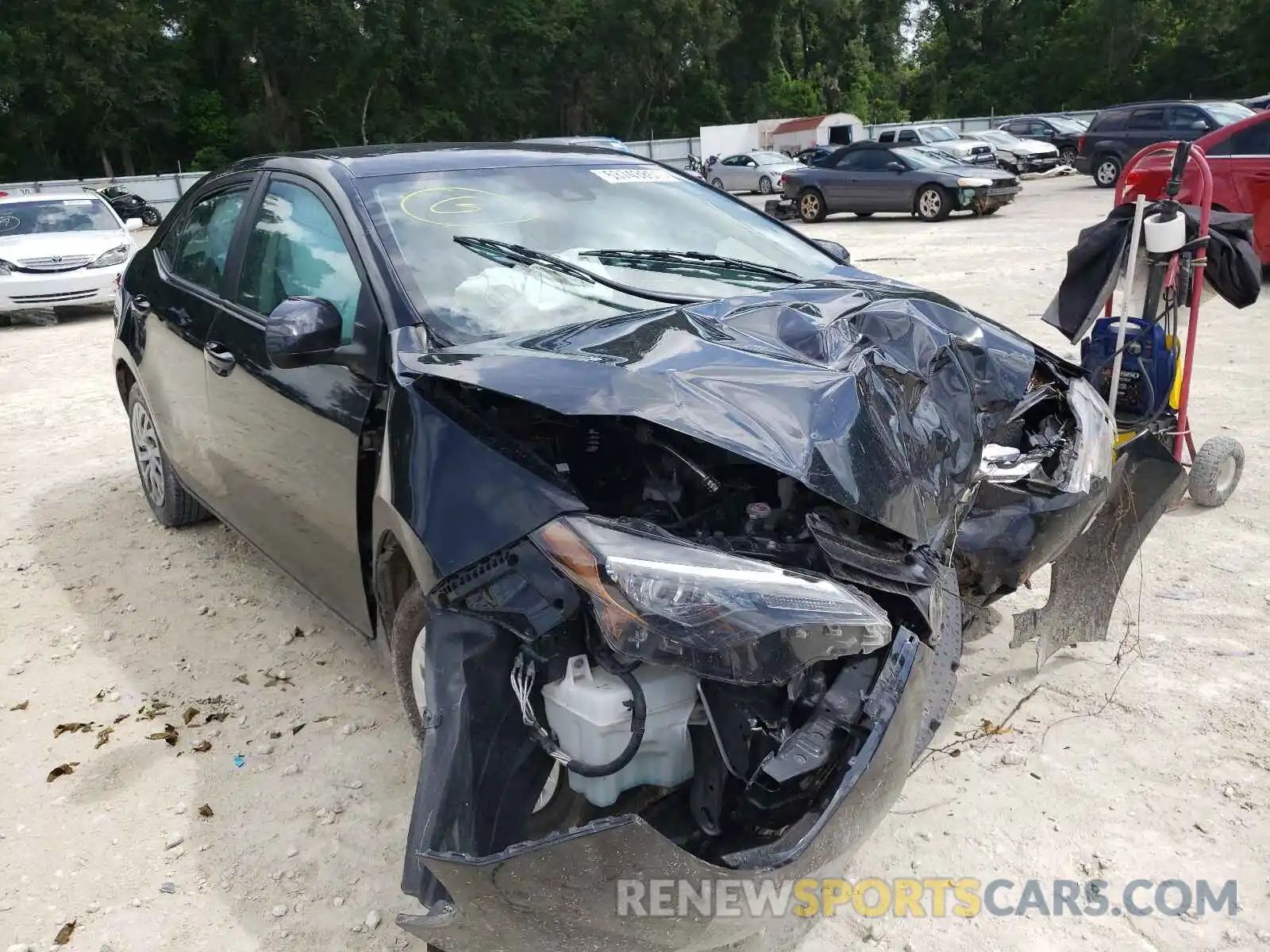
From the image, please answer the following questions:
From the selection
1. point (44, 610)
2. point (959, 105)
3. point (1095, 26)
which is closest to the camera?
point (44, 610)

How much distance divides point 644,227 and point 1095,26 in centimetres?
5231

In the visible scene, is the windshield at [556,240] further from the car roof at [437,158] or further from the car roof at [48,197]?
the car roof at [48,197]

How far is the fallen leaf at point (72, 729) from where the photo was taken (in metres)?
3.47

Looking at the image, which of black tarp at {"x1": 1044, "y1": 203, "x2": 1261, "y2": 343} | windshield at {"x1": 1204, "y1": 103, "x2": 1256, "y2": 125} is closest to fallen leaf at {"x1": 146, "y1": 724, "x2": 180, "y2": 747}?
black tarp at {"x1": 1044, "y1": 203, "x2": 1261, "y2": 343}

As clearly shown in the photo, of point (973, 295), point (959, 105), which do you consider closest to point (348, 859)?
point (973, 295)

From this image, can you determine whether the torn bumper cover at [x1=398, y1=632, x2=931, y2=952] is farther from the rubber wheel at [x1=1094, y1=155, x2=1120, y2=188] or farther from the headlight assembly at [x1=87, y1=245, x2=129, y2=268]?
the rubber wheel at [x1=1094, y1=155, x2=1120, y2=188]

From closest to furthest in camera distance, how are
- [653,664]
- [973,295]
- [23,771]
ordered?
[653,664]
[23,771]
[973,295]

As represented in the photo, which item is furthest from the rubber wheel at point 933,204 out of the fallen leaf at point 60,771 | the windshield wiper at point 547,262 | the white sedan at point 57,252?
the fallen leaf at point 60,771

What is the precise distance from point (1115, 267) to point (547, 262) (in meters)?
2.72

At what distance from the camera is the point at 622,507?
2.32 metres

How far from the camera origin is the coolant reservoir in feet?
6.56

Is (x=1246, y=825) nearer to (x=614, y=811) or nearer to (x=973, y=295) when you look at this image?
(x=614, y=811)

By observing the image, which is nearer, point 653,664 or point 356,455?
point 653,664

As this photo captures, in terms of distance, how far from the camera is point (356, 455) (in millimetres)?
2807
